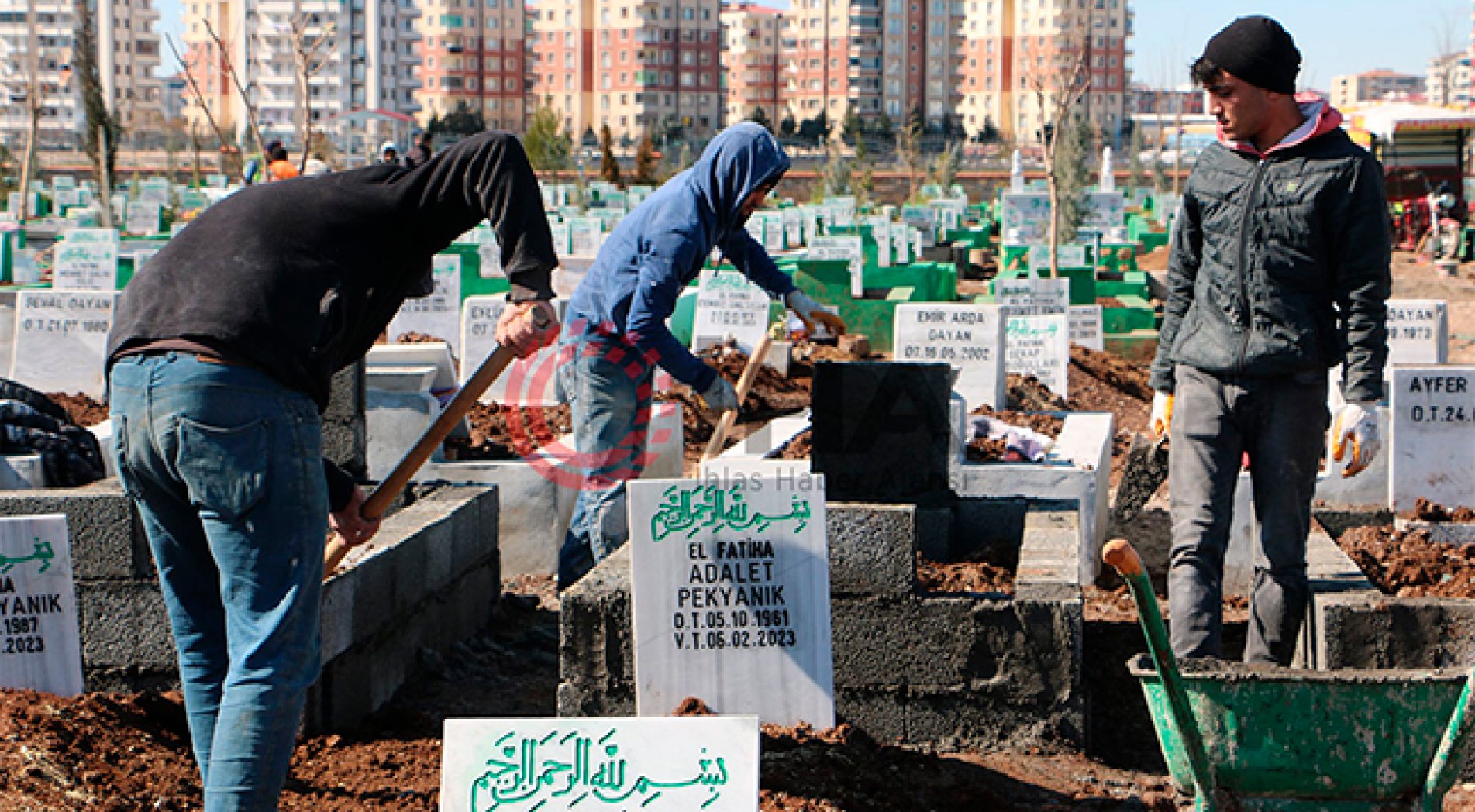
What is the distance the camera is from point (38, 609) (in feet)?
15.0

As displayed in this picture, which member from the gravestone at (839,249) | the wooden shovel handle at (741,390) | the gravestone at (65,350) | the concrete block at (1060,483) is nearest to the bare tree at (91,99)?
the gravestone at (839,249)

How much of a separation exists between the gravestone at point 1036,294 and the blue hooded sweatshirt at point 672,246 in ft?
29.3

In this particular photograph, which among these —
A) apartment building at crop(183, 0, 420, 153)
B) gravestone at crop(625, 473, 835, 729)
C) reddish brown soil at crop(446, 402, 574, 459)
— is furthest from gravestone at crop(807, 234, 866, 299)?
apartment building at crop(183, 0, 420, 153)

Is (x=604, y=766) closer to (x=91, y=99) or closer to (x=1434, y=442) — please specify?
(x=1434, y=442)

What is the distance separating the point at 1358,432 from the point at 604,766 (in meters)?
2.31

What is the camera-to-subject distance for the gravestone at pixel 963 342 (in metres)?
9.64

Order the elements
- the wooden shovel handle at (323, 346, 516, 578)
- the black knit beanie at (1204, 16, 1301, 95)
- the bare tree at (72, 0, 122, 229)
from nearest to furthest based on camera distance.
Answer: the wooden shovel handle at (323, 346, 516, 578)
the black knit beanie at (1204, 16, 1301, 95)
the bare tree at (72, 0, 122, 229)

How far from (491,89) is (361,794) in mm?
127889

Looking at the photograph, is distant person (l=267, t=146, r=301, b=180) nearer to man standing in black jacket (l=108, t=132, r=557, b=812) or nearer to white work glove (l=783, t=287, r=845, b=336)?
white work glove (l=783, t=287, r=845, b=336)

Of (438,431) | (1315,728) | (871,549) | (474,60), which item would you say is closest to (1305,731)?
(1315,728)

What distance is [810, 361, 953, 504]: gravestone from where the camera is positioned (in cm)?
556

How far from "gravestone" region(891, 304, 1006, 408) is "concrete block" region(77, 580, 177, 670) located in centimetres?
527

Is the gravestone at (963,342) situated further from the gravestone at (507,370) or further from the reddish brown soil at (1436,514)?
the reddish brown soil at (1436,514)

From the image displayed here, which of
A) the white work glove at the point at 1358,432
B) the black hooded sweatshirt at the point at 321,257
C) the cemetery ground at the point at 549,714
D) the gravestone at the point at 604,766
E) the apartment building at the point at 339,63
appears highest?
the apartment building at the point at 339,63
